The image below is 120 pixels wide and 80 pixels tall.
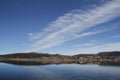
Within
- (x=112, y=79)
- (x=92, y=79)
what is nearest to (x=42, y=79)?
(x=92, y=79)

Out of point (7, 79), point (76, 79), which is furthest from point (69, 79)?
point (7, 79)

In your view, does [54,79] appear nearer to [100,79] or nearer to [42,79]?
[42,79]

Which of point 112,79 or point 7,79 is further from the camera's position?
point 112,79

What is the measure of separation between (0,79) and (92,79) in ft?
81.9

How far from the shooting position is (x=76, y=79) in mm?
57844

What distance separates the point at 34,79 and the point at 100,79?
1854cm

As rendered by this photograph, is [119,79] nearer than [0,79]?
No

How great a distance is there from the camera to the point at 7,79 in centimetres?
5575

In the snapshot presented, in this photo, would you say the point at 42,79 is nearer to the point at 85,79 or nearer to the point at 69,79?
the point at 69,79

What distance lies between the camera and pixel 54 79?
57.9 m

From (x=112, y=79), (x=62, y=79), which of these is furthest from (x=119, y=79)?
(x=62, y=79)

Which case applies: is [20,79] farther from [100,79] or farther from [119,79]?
[119,79]

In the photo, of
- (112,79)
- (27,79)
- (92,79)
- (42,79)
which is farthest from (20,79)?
(112,79)

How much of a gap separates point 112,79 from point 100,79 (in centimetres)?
347
